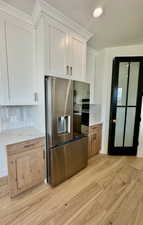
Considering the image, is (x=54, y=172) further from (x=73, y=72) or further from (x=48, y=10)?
(x=48, y=10)

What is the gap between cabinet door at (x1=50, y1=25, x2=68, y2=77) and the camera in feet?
5.86

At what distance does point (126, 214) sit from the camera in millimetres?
1480

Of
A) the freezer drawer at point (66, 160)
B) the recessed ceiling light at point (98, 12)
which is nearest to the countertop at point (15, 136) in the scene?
the freezer drawer at point (66, 160)

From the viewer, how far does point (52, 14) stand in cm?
169

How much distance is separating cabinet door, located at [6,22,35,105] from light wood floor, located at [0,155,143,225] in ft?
4.77

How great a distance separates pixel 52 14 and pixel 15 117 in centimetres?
174

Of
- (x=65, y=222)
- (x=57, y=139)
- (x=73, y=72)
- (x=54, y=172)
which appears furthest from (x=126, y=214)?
(x=73, y=72)

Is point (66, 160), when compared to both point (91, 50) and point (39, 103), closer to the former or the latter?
point (39, 103)

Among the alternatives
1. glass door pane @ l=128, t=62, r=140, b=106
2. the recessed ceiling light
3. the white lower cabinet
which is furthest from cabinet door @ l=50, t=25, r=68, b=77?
glass door pane @ l=128, t=62, r=140, b=106

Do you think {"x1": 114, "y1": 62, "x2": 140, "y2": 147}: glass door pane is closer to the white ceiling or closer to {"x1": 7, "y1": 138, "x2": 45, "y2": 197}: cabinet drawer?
the white ceiling

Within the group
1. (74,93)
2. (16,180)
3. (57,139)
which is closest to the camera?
(16,180)

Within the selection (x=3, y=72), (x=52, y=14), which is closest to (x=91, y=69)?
(x=52, y=14)

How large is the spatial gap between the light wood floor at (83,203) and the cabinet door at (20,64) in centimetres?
145

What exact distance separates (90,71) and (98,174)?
237cm
